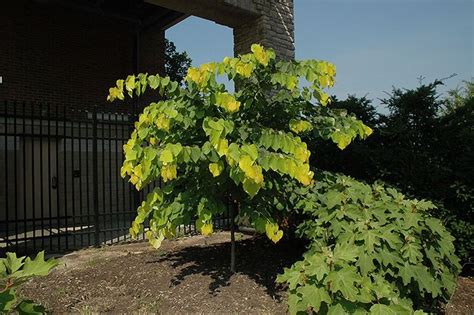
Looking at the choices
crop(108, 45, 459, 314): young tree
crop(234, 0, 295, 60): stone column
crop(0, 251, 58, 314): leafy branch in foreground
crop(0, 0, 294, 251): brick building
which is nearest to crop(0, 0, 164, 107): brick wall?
crop(0, 0, 294, 251): brick building

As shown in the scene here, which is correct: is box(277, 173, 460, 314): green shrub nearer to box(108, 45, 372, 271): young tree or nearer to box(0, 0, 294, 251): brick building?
box(108, 45, 372, 271): young tree

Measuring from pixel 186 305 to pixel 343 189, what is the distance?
1.89 meters

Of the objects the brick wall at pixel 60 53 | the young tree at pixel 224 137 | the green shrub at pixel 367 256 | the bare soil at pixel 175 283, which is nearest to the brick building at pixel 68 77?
the brick wall at pixel 60 53

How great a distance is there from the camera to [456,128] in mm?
5551

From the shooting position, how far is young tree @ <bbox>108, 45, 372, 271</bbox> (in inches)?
131

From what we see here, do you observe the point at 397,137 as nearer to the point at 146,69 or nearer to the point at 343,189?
the point at 343,189

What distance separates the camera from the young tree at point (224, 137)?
131 inches

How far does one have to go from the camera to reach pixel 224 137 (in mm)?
3324

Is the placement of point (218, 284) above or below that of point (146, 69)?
below

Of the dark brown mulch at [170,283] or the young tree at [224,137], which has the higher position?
the young tree at [224,137]

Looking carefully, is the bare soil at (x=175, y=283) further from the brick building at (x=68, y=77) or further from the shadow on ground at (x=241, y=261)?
the brick building at (x=68, y=77)

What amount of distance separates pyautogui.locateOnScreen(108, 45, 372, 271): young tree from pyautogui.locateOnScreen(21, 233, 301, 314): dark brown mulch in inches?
16.3

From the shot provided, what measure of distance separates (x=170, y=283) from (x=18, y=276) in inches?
106

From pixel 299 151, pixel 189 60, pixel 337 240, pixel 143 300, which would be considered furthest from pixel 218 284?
pixel 189 60
